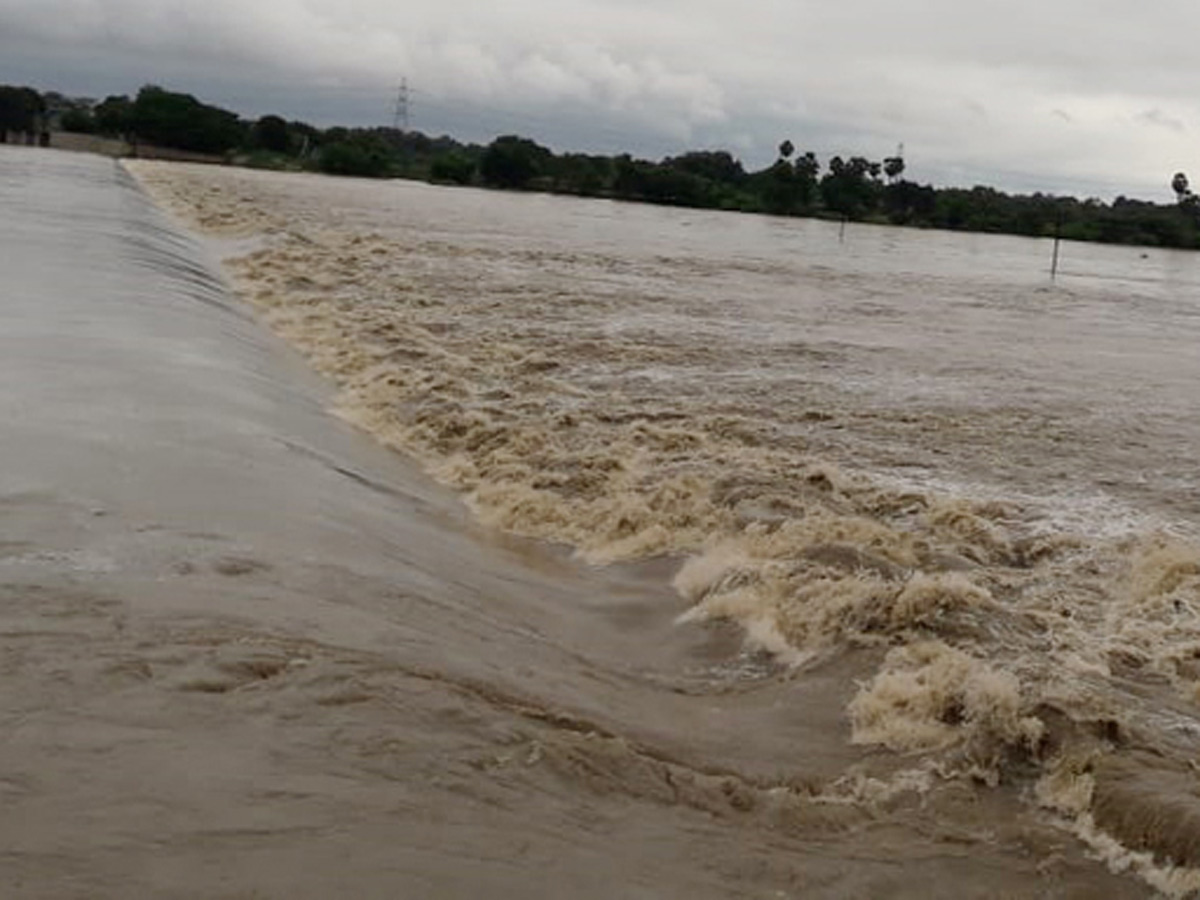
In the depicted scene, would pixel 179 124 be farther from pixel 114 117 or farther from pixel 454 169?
pixel 454 169

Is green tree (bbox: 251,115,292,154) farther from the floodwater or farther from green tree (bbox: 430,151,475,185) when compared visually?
the floodwater

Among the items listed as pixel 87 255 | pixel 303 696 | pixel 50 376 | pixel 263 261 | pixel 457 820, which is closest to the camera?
pixel 457 820

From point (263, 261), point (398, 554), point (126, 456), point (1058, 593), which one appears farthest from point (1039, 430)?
point (263, 261)

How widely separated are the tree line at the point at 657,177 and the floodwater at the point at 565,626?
393ft

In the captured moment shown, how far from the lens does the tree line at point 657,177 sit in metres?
133

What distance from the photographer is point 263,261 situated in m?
29.9

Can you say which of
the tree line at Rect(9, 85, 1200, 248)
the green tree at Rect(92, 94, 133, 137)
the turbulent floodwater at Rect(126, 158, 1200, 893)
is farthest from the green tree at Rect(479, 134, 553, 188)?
the turbulent floodwater at Rect(126, 158, 1200, 893)

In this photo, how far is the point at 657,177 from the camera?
138 m

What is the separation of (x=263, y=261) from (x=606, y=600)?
23.4 metres

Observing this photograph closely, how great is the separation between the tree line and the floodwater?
120 metres

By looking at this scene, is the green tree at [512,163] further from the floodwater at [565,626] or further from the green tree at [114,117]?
the floodwater at [565,626]

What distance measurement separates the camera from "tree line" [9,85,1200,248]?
436 ft

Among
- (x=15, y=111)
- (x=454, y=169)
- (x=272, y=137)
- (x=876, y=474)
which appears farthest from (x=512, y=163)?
(x=876, y=474)

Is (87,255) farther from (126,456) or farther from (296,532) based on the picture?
(296,532)
